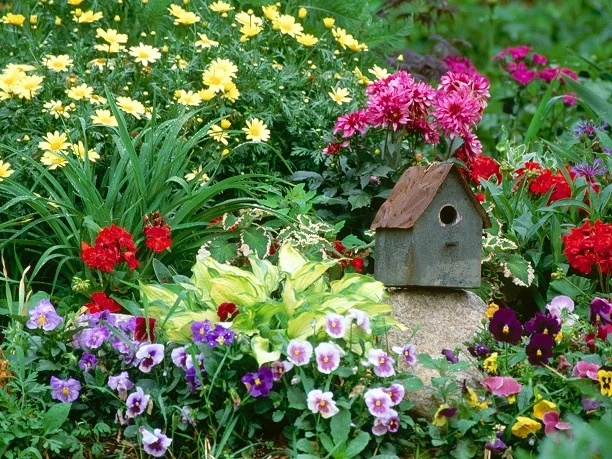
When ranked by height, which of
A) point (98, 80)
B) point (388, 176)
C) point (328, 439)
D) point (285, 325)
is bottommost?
point (328, 439)

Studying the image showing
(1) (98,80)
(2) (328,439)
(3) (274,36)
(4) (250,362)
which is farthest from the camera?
(3) (274,36)

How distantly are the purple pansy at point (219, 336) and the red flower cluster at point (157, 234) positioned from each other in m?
0.61

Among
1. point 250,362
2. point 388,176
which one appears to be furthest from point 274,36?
point 250,362

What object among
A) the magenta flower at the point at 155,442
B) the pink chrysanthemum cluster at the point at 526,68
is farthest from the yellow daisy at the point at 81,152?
the pink chrysanthemum cluster at the point at 526,68

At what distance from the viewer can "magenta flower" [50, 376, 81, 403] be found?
9.84 ft

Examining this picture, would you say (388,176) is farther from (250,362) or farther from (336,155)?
(250,362)

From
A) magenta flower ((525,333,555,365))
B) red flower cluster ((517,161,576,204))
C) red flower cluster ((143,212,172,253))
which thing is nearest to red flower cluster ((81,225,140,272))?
red flower cluster ((143,212,172,253))

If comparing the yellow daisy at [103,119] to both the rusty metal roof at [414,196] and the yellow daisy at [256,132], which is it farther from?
the rusty metal roof at [414,196]

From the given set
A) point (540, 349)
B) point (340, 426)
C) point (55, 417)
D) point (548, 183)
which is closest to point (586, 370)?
point (540, 349)

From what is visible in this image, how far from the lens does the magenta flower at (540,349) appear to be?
9.66ft

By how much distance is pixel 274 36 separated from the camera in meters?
4.89

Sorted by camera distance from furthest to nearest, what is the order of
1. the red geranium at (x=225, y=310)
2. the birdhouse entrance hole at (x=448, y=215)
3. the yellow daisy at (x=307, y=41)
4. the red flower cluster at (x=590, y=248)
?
1. the yellow daisy at (x=307, y=41)
2. the red flower cluster at (x=590, y=248)
3. the birdhouse entrance hole at (x=448, y=215)
4. the red geranium at (x=225, y=310)

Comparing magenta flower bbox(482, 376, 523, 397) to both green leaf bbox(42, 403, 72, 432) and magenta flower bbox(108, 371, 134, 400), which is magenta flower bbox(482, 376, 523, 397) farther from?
green leaf bbox(42, 403, 72, 432)

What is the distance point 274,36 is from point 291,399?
253 centimetres
